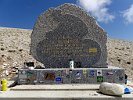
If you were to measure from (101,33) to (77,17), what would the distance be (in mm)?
1268

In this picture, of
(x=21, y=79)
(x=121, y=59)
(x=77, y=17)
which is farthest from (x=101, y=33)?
(x=121, y=59)

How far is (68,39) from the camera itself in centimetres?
1180

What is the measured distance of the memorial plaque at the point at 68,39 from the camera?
38.7ft

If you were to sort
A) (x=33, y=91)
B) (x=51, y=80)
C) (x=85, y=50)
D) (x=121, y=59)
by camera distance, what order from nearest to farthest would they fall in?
(x=33, y=91) < (x=51, y=80) < (x=85, y=50) < (x=121, y=59)

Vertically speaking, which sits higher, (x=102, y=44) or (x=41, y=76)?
(x=102, y=44)

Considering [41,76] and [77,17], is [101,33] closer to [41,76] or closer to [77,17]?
[77,17]

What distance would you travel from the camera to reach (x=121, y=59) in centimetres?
2659

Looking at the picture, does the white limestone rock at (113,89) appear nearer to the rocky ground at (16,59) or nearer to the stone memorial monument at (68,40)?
the stone memorial monument at (68,40)

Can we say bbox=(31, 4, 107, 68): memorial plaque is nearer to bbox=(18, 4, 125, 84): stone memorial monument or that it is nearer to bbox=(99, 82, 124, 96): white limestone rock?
bbox=(18, 4, 125, 84): stone memorial monument

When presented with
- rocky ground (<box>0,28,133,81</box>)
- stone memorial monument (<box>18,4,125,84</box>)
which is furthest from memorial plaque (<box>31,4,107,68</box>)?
rocky ground (<box>0,28,133,81</box>)

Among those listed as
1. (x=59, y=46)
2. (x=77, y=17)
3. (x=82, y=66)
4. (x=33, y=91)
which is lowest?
(x=33, y=91)

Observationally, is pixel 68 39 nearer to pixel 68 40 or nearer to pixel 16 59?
pixel 68 40

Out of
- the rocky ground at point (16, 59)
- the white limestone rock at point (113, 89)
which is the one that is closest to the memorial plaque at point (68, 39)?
the white limestone rock at point (113, 89)

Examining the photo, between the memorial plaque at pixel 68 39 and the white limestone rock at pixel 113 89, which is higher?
the memorial plaque at pixel 68 39
